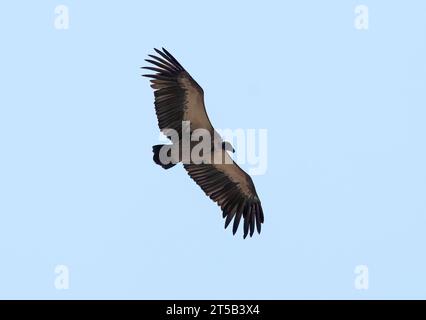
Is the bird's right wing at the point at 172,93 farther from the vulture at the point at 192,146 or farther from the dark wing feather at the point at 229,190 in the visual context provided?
the dark wing feather at the point at 229,190

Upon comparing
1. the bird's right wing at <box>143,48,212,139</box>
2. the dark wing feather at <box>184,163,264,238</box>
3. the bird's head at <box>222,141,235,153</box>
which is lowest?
the dark wing feather at <box>184,163,264,238</box>

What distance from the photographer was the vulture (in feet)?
66.3

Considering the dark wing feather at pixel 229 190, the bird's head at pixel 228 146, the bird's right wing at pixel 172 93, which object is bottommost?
the dark wing feather at pixel 229 190

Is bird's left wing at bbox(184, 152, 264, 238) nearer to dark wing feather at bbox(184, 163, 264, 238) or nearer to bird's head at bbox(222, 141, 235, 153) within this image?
dark wing feather at bbox(184, 163, 264, 238)

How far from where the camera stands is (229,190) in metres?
21.3

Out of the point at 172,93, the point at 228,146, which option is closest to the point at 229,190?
the point at 228,146

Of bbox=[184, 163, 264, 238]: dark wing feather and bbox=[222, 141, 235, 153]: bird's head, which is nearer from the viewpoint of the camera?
bbox=[222, 141, 235, 153]: bird's head

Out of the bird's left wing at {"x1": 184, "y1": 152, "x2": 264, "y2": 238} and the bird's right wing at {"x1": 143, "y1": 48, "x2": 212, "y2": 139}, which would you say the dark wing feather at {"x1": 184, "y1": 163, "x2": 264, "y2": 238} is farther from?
the bird's right wing at {"x1": 143, "y1": 48, "x2": 212, "y2": 139}

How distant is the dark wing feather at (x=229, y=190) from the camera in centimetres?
2116

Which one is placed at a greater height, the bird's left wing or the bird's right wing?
the bird's right wing

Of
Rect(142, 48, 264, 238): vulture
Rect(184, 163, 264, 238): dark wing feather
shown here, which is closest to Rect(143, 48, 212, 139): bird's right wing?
Rect(142, 48, 264, 238): vulture

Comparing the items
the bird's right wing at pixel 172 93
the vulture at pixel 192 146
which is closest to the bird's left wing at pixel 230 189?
the vulture at pixel 192 146
